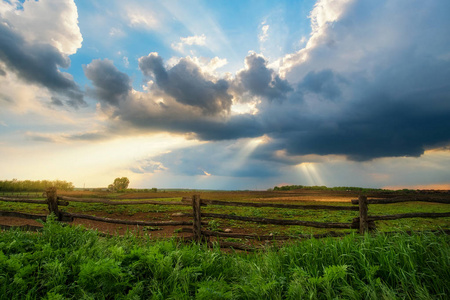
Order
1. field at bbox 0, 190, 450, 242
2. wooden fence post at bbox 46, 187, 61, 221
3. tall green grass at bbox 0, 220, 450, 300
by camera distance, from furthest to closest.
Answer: field at bbox 0, 190, 450, 242, wooden fence post at bbox 46, 187, 61, 221, tall green grass at bbox 0, 220, 450, 300

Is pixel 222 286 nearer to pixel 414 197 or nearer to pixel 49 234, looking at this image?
pixel 49 234

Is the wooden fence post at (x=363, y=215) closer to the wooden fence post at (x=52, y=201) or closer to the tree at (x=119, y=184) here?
the wooden fence post at (x=52, y=201)

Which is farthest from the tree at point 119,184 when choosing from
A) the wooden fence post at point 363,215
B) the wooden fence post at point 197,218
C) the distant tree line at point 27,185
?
the wooden fence post at point 363,215

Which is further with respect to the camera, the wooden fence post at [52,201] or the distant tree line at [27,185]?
the distant tree line at [27,185]

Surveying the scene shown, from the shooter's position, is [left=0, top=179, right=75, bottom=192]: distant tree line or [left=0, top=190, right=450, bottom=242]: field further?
[left=0, top=179, right=75, bottom=192]: distant tree line

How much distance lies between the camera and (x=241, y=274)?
3639 millimetres

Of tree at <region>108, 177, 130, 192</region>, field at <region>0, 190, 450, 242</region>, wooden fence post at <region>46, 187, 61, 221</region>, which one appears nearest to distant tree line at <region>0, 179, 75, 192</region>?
tree at <region>108, 177, 130, 192</region>

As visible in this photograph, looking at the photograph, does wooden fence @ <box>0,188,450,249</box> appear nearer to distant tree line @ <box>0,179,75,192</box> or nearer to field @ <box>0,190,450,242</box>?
field @ <box>0,190,450,242</box>

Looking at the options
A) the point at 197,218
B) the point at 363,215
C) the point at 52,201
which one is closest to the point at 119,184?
the point at 52,201

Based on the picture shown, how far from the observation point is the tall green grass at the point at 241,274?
2805 millimetres

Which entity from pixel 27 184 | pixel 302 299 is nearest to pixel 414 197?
pixel 302 299

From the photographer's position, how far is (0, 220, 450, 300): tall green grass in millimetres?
2805

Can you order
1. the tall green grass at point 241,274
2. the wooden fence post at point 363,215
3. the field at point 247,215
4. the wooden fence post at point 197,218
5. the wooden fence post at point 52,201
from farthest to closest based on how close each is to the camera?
1. the field at point 247,215
2. the wooden fence post at point 52,201
3. the wooden fence post at point 197,218
4. the wooden fence post at point 363,215
5. the tall green grass at point 241,274

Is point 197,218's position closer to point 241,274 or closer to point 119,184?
point 241,274
